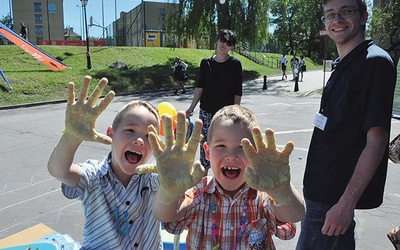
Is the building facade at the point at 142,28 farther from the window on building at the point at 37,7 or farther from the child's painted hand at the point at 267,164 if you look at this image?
the child's painted hand at the point at 267,164

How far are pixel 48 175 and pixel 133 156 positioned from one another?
13.1 ft

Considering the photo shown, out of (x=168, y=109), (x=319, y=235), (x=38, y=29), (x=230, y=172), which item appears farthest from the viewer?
(x=38, y=29)

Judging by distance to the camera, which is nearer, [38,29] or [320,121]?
[320,121]

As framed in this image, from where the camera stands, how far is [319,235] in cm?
203

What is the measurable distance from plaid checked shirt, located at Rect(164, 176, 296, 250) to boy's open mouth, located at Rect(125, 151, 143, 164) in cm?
35

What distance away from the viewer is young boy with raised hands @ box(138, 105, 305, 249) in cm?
136

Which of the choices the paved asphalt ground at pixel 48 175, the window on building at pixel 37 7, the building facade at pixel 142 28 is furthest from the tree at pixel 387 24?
the window on building at pixel 37 7

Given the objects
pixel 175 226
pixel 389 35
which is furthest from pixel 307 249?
pixel 389 35

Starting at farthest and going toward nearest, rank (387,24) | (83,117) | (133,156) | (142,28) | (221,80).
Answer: (142,28)
(387,24)
(221,80)
(133,156)
(83,117)

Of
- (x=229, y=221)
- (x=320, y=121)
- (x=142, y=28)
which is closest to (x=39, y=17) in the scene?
(x=142, y=28)

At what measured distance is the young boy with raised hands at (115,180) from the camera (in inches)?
71.2

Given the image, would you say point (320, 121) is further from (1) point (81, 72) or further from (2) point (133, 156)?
(1) point (81, 72)

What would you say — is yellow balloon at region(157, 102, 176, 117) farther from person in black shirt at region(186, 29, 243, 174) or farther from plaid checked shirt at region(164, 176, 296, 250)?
person in black shirt at region(186, 29, 243, 174)

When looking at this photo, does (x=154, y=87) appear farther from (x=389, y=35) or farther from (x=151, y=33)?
(x=151, y=33)
